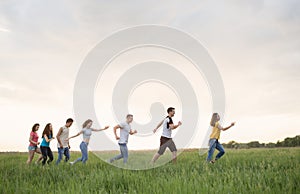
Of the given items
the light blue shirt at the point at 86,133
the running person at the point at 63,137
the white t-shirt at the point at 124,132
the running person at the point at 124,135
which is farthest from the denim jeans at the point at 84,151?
the white t-shirt at the point at 124,132

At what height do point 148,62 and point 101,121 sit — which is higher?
point 148,62

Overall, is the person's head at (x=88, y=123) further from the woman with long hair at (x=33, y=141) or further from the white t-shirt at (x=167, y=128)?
the woman with long hair at (x=33, y=141)

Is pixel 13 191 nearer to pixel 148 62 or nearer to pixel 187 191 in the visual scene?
pixel 187 191

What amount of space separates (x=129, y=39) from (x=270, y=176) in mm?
6551

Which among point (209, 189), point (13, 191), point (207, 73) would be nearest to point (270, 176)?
point (209, 189)

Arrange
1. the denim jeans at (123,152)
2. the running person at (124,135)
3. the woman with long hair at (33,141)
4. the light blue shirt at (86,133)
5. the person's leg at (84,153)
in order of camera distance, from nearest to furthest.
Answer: the running person at (124,135) < the denim jeans at (123,152) < the person's leg at (84,153) < the light blue shirt at (86,133) < the woman with long hair at (33,141)

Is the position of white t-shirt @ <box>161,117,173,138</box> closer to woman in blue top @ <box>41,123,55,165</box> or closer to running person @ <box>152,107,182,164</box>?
running person @ <box>152,107,182,164</box>

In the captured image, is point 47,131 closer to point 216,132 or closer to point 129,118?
point 129,118

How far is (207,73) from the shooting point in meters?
10.7

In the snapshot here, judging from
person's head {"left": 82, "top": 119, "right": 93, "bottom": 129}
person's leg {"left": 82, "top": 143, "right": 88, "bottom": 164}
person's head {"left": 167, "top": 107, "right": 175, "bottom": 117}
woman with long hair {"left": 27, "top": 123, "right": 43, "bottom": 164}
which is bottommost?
person's leg {"left": 82, "top": 143, "right": 88, "bottom": 164}

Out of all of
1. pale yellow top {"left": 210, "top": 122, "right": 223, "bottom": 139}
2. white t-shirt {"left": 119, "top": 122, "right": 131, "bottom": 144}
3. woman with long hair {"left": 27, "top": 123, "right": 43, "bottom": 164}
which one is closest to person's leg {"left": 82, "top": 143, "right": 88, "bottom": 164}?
white t-shirt {"left": 119, "top": 122, "right": 131, "bottom": 144}

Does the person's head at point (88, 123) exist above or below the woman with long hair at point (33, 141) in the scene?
above

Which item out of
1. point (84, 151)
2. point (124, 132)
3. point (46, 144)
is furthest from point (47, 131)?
point (124, 132)

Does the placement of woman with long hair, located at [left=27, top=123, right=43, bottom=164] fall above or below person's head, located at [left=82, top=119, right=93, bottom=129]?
below
